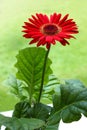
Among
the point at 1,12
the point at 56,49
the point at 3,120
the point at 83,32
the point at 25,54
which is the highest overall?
the point at 1,12

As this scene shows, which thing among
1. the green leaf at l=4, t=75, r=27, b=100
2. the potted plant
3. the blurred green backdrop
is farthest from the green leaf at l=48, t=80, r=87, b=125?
the blurred green backdrop

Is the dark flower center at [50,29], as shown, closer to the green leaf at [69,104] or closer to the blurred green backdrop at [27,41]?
the green leaf at [69,104]

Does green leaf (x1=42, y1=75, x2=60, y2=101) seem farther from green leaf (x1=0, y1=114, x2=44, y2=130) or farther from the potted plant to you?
green leaf (x1=0, y1=114, x2=44, y2=130)

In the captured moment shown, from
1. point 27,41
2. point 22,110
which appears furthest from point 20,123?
point 27,41

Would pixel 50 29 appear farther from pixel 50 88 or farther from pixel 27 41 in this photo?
pixel 27 41

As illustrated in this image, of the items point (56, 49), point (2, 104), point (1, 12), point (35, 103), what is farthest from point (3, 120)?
point (1, 12)

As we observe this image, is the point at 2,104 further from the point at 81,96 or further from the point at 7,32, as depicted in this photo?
the point at 81,96
